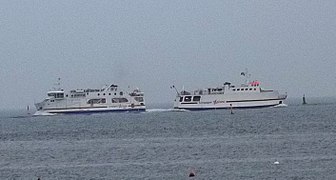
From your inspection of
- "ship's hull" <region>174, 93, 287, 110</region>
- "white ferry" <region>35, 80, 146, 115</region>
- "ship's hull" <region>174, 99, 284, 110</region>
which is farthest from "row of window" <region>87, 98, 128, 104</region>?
"ship's hull" <region>174, 99, 284, 110</region>

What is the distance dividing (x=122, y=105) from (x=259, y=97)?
2683 centimetres

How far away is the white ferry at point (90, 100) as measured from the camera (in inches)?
6412

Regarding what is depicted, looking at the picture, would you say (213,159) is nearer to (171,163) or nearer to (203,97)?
(171,163)

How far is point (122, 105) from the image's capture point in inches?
6481

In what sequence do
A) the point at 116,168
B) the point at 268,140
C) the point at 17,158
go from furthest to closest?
the point at 268,140, the point at 17,158, the point at 116,168

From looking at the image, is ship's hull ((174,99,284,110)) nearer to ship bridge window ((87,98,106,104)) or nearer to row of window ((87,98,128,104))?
row of window ((87,98,128,104))

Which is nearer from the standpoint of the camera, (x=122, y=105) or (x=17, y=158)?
(x=17, y=158)

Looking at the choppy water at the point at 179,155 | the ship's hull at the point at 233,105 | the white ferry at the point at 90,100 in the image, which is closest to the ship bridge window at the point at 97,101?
the white ferry at the point at 90,100

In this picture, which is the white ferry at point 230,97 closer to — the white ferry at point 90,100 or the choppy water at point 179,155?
the white ferry at point 90,100

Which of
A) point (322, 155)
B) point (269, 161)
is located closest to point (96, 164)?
point (269, 161)

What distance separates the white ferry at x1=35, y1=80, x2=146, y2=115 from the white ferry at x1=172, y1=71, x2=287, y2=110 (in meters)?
10.6

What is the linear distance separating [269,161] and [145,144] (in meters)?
21.8

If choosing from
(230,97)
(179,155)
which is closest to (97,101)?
(230,97)

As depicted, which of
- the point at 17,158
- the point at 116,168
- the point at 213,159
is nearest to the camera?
the point at 116,168
